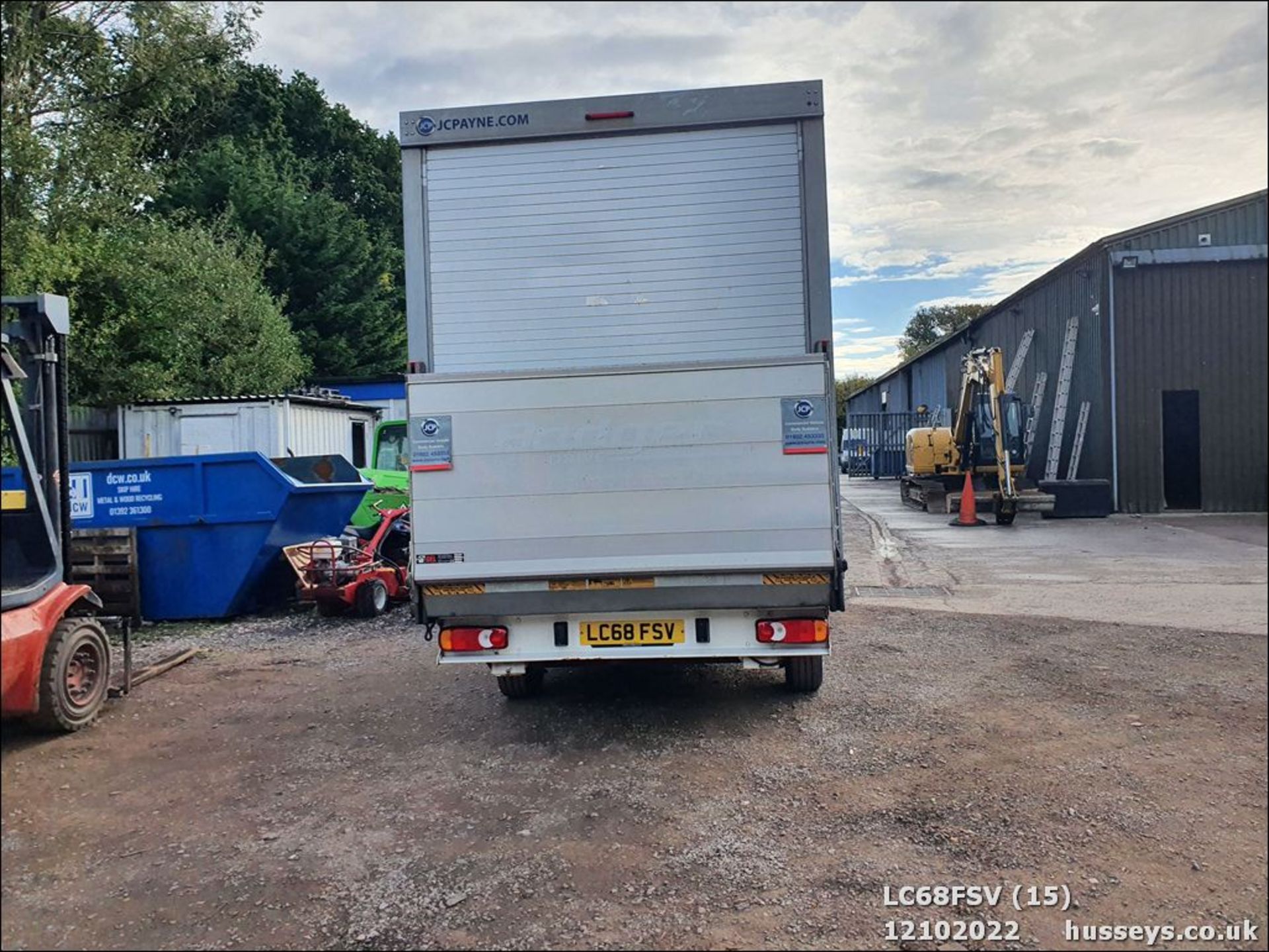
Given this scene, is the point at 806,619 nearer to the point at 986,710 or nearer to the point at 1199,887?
the point at 986,710

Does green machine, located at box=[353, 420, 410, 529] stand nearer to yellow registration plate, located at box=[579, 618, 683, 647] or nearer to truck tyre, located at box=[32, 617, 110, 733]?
truck tyre, located at box=[32, 617, 110, 733]

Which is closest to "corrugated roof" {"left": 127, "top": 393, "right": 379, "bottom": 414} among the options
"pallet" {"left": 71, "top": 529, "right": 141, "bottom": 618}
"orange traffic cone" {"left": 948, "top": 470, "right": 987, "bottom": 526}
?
"pallet" {"left": 71, "top": 529, "right": 141, "bottom": 618}

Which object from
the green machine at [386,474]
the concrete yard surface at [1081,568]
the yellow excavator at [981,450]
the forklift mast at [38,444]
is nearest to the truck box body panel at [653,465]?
the concrete yard surface at [1081,568]

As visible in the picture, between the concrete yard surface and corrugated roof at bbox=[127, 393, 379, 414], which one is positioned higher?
corrugated roof at bbox=[127, 393, 379, 414]

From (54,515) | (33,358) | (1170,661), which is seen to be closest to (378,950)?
(54,515)

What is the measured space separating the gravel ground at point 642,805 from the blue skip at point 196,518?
8.40 ft

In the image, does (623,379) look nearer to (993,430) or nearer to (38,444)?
(38,444)

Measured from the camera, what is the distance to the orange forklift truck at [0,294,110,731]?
2357 millimetres

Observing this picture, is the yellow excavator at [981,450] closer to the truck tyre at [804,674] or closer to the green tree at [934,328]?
the green tree at [934,328]

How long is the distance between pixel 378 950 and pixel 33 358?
3.26 meters

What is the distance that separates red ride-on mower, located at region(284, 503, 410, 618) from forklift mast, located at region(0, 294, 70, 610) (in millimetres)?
3989

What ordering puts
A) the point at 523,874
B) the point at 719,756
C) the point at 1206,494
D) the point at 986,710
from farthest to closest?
1. the point at 986,710
2. the point at 719,756
3. the point at 523,874
4. the point at 1206,494

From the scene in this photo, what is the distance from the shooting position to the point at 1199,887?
290 cm

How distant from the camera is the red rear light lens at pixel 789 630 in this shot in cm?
465
